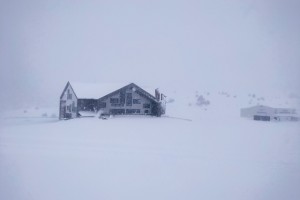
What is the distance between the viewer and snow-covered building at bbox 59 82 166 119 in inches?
938

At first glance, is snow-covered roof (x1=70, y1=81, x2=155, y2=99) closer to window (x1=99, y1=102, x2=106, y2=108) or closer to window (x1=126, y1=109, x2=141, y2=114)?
window (x1=99, y1=102, x2=106, y2=108)

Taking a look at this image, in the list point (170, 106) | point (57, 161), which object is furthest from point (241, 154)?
point (170, 106)

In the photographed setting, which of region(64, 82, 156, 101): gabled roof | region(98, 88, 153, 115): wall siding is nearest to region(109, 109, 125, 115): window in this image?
region(98, 88, 153, 115): wall siding

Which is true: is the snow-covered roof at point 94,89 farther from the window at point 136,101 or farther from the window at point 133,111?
the window at point 133,111

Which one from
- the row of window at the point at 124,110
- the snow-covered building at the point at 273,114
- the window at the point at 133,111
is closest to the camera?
the snow-covered building at the point at 273,114

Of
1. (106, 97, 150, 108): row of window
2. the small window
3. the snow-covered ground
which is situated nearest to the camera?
the snow-covered ground

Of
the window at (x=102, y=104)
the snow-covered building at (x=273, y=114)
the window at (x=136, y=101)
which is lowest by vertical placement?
the snow-covered building at (x=273, y=114)

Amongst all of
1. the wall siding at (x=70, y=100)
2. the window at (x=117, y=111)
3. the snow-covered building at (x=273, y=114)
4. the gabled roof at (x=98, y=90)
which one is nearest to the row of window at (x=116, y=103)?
the window at (x=117, y=111)

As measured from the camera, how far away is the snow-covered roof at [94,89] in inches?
942

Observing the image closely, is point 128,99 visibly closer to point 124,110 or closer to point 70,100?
point 124,110

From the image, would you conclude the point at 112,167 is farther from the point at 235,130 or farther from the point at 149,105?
the point at 149,105

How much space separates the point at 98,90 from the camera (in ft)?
80.9

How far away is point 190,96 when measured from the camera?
2844 centimetres

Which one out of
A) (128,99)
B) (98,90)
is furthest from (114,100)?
(98,90)
